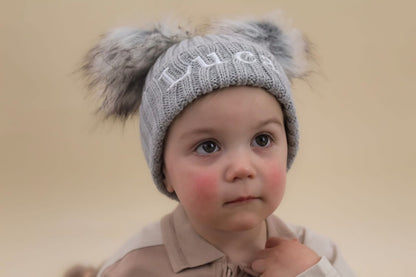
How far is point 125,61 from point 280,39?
0.31 meters

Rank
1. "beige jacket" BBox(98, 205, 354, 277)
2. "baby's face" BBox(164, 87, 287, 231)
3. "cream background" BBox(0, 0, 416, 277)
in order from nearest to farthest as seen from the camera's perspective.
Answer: "baby's face" BBox(164, 87, 287, 231), "beige jacket" BBox(98, 205, 354, 277), "cream background" BBox(0, 0, 416, 277)

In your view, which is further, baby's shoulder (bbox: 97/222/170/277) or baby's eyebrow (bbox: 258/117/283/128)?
baby's shoulder (bbox: 97/222/170/277)

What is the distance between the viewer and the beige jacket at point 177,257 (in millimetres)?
1009

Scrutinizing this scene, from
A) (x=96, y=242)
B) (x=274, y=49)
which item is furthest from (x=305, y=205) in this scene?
(x=274, y=49)

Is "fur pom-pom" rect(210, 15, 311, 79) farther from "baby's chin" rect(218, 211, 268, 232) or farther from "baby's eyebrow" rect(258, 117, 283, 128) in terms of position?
"baby's chin" rect(218, 211, 268, 232)

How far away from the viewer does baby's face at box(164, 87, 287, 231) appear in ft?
2.97

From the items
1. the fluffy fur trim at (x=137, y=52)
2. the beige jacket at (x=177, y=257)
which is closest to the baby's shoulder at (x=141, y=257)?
the beige jacket at (x=177, y=257)

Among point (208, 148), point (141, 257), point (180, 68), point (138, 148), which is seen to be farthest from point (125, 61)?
point (138, 148)

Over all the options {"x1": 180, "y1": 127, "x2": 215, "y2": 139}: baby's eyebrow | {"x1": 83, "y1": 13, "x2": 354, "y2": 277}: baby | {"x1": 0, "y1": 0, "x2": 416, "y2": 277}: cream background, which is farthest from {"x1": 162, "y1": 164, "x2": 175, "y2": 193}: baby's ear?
{"x1": 0, "y1": 0, "x2": 416, "y2": 277}: cream background

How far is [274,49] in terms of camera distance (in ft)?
3.67

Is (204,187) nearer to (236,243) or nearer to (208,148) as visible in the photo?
(208,148)

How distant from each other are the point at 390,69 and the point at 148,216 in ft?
3.34

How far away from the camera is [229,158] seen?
35.7 inches

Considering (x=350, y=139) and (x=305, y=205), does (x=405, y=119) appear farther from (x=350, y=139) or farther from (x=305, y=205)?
(x=305, y=205)
